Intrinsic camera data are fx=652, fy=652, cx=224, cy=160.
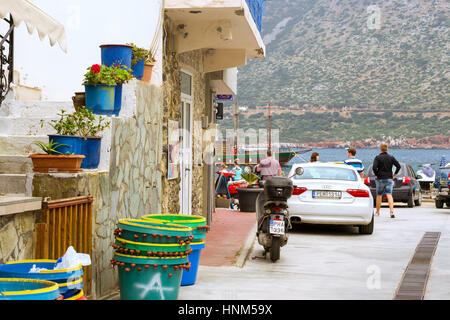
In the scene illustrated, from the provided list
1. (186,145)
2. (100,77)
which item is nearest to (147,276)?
(100,77)

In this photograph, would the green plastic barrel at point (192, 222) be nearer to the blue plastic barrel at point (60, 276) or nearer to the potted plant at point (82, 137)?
the potted plant at point (82, 137)

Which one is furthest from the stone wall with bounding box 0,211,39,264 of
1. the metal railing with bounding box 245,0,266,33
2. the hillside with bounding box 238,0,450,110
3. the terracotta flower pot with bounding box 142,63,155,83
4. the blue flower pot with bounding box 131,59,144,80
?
the hillside with bounding box 238,0,450,110

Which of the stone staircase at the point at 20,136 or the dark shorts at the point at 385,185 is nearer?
the stone staircase at the point at 20,136

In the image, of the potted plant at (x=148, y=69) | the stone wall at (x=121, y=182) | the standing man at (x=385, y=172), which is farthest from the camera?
the standing man at (x=385, y=172)

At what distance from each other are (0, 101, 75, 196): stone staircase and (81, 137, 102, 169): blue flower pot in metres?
0.65

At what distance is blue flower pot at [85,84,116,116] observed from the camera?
7.71 metres

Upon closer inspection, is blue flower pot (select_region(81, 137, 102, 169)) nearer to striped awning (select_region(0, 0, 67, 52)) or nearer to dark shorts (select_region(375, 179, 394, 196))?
striped awning (select_region(0, 0, 67, 52))

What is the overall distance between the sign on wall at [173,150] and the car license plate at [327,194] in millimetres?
3382

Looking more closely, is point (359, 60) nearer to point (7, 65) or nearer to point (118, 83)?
point (7, 65)

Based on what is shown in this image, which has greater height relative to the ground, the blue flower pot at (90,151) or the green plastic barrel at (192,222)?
the blue flower pot at (90,151)

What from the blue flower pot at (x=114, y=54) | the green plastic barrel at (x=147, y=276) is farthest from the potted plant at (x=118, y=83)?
the green plastic barrel at (x=147, y=276)

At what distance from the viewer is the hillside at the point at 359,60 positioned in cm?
11819

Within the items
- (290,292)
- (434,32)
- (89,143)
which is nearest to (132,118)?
(89,143)

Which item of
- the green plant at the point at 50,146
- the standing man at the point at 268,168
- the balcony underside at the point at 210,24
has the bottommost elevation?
the standing man at the point at 268,168
